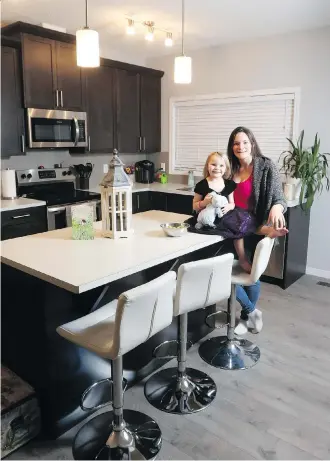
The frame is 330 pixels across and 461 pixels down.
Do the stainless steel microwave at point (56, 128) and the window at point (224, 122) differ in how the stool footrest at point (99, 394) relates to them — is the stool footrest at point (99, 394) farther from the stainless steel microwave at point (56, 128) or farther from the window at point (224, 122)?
the window at point (224, 122)

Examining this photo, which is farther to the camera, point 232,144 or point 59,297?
A: point 232,144

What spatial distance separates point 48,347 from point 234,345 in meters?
1.33

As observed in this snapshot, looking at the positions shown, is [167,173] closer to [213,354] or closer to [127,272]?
[213,354]

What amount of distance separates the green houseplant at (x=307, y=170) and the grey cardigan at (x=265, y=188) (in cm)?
134

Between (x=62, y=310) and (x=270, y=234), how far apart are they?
1340 mm

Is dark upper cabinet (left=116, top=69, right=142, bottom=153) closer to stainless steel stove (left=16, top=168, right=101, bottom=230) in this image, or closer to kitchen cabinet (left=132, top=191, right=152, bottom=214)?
kitchen cabinet (left=132, top=191, right=152, bottom=214)

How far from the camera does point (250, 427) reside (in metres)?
2.01

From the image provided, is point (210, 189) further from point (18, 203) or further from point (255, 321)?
point (18, 203)

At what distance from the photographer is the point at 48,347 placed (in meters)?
1.87

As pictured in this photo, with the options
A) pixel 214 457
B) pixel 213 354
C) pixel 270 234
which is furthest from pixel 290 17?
pixel 214 457

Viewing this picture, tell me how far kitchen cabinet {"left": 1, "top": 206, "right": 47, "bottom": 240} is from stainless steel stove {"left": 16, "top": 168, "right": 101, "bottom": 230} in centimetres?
9

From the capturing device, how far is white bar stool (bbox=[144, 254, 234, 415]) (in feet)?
6.31

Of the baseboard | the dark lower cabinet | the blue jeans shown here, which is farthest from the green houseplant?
the blue jeans

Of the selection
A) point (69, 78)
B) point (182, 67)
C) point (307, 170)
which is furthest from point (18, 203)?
point (307, 170)
